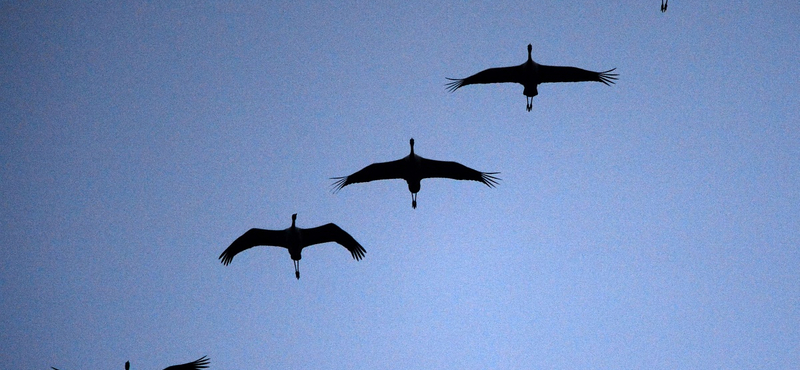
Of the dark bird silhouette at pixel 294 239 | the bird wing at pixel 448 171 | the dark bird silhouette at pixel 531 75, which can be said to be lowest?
the dark bird silhouette at pixel 294 239

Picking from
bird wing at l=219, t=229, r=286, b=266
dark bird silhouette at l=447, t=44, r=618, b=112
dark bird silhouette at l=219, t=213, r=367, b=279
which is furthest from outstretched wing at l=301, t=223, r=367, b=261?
dark bird silhouette at l=447, t=44, r=618, b=112

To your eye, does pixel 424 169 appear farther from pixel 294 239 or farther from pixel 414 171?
pixel 294 239

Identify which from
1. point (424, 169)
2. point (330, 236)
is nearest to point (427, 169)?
point (424, 169)

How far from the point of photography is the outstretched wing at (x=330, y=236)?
22.6 meters

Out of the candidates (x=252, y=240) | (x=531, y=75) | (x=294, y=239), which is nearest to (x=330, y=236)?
(x=294, y=239)

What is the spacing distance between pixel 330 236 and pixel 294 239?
1.16m

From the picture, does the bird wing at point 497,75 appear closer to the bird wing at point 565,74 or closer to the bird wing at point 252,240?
the bird wing at point 565,74

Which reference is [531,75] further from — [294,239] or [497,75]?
[294,239]

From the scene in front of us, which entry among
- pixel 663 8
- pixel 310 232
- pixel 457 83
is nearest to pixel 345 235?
pixel 310 232

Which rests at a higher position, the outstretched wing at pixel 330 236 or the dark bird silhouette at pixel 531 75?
the dark bird silhouette at pixel 531 75

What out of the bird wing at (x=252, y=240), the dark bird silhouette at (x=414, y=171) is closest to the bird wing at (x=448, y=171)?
the dark bird silhouette at (x=414, y=171)

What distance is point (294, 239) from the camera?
2259 cm

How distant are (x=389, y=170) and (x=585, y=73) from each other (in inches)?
266

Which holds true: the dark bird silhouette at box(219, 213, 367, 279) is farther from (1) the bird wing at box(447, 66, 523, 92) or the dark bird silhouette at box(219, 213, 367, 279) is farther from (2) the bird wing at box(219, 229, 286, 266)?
(1) the bird wing at box(447, 66, 523, 92)
